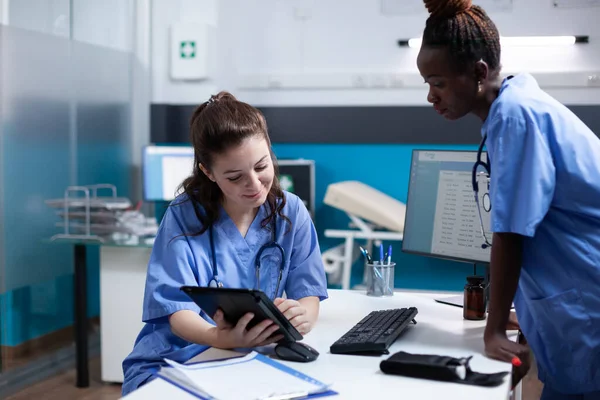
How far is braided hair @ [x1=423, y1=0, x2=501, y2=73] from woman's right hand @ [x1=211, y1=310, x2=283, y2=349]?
1.92ft

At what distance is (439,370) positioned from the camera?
125cm

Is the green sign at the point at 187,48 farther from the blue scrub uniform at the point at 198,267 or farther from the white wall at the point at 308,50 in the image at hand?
the blue scrub uniform at the point at 198,267

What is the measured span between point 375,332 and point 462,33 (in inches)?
23.6

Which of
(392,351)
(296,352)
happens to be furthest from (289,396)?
(392,351)

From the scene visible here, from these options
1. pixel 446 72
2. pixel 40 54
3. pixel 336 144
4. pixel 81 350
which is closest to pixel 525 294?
pixel 446 72

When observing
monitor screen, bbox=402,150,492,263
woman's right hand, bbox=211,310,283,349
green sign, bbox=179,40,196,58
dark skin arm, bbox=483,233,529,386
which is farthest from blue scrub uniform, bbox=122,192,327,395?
green sign, bbox=179,40,196,58

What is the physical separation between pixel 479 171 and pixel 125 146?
2962 mm

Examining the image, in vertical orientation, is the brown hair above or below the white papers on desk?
above

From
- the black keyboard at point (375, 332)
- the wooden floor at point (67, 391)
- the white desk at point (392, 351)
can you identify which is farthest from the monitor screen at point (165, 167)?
the black keyboard at point (375, 332)

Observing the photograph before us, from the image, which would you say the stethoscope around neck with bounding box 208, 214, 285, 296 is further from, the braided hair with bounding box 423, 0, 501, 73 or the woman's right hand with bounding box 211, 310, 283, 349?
the braided hair with bounding box 423, 0, 501, 73

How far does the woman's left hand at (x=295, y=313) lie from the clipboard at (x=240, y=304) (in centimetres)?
9

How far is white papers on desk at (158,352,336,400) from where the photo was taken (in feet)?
3.86

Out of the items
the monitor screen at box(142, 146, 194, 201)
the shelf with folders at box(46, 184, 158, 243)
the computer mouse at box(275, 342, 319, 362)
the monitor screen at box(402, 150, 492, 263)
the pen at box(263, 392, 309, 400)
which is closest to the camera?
the pen at box(263, 392, 309, 400)

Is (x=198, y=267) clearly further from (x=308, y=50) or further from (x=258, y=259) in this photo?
(x=308, y=50)
